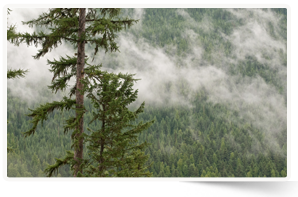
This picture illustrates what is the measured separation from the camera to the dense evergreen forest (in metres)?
4.89

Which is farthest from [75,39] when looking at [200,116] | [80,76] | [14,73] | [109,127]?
[200,116]

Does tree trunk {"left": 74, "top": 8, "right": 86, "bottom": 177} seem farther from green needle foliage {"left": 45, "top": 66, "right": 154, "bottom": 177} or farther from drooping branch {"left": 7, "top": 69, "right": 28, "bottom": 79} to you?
drooping branch {"left": 7, "top": 69, "right": 28, "bottom": 79}

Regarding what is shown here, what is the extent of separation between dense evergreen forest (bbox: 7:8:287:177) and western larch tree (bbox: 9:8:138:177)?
20 centimetres

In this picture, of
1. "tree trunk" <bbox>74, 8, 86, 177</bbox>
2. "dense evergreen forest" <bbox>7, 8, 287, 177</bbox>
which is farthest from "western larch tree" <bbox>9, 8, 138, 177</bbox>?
"dense evergreen forest" <bbox>7, 8, 287, 177</bbox>

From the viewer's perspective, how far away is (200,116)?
551 cm

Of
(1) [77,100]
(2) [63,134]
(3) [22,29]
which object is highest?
(3) [22,29]

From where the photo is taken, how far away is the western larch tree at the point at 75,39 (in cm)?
499

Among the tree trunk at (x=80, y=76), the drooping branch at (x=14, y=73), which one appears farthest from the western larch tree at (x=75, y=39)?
the drooping branch at (x=14, y=73)

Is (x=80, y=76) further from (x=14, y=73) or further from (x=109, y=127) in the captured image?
(x=14, y=73)

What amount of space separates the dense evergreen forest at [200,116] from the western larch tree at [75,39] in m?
0.20
